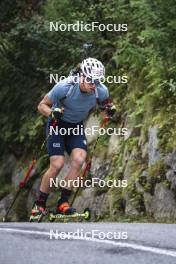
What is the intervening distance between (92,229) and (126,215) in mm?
3868

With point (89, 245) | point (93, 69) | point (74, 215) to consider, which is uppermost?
point (93, 69)

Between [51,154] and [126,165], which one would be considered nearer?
[51,154]

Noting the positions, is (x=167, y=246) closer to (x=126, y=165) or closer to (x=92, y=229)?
(x=92, y=229)

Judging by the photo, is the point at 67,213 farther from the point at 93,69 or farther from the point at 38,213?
the point at 93,69

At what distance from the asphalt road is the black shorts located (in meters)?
1.91

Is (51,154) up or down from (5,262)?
up

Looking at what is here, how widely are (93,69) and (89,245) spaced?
9.71 ft

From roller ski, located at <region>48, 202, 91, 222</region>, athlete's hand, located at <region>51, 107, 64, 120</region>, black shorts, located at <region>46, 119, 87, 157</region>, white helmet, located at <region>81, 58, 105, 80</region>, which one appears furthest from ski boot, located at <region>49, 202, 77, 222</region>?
white helmet, located at <region>81, 58, 105, 80</region>

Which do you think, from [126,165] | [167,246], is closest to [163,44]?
[126,165]

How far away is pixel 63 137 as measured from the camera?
29.3 feet

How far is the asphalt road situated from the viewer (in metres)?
4.83

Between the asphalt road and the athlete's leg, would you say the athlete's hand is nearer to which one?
the athlete's leg

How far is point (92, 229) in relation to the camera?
22.1 ft

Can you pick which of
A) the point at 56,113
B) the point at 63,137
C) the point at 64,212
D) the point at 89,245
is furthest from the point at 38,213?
the point at 89,245
